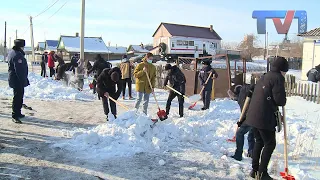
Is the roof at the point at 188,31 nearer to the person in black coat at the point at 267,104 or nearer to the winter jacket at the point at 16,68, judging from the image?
the winter jacket at the point at 16,68

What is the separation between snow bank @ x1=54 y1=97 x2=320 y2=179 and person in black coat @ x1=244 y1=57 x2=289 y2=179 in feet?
2.05

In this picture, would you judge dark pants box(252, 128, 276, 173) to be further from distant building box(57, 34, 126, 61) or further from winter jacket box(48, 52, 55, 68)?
distant building box(57, 34, 126, 61)

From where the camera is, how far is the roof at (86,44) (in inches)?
2057

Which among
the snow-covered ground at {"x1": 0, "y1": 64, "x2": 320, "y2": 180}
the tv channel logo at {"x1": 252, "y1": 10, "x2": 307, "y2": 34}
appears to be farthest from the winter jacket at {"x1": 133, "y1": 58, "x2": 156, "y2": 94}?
the tv channel logo at {"x1": 252, "y1": 10, "x2": 307, "y2": 34}

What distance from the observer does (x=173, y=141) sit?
586 centimetres

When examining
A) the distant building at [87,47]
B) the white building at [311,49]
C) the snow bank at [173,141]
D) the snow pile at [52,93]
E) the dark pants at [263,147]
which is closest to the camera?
the dark pants at [263,147]

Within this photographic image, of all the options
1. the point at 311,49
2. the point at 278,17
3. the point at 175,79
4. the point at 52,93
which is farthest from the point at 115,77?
the point at 278,17

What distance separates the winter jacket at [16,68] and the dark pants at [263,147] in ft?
16.8

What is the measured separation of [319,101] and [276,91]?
339 inches

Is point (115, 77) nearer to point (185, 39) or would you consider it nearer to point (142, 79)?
point (142, 79)

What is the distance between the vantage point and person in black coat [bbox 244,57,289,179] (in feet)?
13.1

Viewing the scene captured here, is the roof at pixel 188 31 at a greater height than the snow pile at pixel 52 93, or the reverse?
the roof at pixel 188 31

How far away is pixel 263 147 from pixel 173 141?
189 centimetres

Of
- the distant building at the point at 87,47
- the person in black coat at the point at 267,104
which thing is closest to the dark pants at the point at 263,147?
the person in black coat at the point at 267,104
